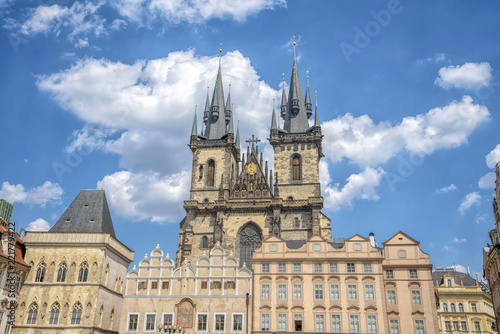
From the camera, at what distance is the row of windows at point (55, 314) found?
40.9 m

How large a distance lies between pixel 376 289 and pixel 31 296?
95.9 feet

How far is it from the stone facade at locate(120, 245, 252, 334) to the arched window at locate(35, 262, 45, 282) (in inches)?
305

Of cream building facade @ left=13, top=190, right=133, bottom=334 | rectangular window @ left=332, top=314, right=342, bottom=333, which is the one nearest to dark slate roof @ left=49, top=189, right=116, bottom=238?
cream building facade @ left=13, top=190, right=133, bottom=334

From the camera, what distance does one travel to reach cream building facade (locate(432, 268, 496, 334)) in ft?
198

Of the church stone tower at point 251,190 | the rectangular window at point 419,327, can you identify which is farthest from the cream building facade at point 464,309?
the rectangular window at point 419,327

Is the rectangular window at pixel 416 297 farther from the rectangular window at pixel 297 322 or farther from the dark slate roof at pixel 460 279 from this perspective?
the dark slate roof at pixel 460 279

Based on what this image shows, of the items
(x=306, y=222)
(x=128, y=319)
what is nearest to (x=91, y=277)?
(x=128, y=319)

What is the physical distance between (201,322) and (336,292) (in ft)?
37.4

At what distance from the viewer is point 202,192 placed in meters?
66.0

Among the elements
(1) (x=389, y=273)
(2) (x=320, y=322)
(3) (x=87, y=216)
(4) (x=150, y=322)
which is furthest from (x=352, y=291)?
(3) (x=87, y=216)

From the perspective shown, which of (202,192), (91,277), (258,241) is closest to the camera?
(91,277)

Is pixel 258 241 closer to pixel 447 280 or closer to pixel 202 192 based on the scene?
pixel 202 192

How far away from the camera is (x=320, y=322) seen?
38.8 metres

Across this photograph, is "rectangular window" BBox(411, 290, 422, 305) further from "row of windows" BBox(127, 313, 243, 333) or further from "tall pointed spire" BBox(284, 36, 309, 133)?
"tall pointed spire" BBox(284, 36, 309, 133)
